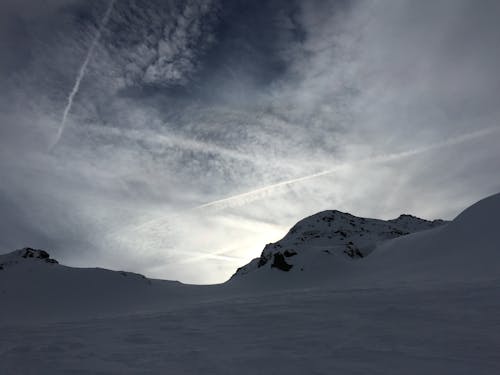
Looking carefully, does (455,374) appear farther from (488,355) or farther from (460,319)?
(460,319)

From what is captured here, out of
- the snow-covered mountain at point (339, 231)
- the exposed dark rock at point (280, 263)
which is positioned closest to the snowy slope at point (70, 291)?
the exposed dark rock at point (280, 263)

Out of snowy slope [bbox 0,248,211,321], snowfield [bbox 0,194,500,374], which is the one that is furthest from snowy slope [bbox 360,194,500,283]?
snowy slope [bbox 0,248,211,321]

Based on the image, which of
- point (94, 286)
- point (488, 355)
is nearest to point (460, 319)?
point (488, 355)

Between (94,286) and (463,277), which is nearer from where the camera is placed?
(463,277)

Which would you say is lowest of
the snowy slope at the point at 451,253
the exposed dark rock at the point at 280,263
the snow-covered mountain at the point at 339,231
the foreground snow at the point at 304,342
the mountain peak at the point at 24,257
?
the foreground snow at the point at 304,342

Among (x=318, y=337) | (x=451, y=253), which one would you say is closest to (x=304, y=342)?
(x=318, y=337)

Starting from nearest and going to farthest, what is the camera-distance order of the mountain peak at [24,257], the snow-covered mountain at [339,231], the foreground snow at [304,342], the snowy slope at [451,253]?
the foreground snow at [304,342] < the snowy slope at [451,253] < the mountain peak at [24,257] < the snow-covered mountain at [339,231]

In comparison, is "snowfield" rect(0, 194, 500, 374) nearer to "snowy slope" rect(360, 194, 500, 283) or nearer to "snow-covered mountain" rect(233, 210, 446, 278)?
"snowy slope" rect(360, 194, 500, 283)

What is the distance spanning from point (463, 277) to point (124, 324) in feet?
42.6

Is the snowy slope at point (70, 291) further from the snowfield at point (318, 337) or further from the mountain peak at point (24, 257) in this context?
the snowfield at point (318, 337)

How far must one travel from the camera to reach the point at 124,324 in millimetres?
13078

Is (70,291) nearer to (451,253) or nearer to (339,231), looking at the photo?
(451,253)

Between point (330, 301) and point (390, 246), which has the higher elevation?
point (390, 246)

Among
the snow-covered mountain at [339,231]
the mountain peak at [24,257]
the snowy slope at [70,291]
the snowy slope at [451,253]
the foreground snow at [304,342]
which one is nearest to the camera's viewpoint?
the foreground snow at [304,342]
